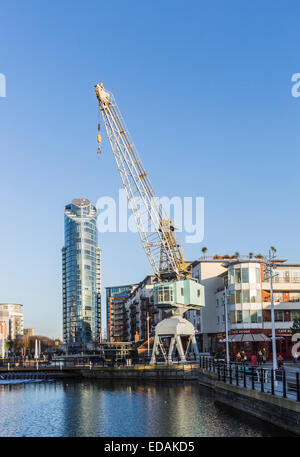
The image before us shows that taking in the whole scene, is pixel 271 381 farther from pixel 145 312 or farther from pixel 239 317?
pixel 145 312

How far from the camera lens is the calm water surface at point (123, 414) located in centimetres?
3356

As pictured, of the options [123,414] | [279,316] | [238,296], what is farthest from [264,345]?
[123,414]

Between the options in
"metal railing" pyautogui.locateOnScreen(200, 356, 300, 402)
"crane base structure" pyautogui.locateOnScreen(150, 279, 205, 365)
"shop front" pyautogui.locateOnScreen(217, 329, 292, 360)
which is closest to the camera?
"metal railing" pyautogui.locateOnScreen(200, 356, 300, 402)

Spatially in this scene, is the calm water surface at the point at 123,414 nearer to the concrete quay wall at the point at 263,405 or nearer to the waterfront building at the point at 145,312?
the concrete quay wall at the point at 263,405

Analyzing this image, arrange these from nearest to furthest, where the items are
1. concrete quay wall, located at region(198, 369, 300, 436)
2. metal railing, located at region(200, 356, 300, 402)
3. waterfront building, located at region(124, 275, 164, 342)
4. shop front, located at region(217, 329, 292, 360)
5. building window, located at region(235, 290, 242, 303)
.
A: concrete quay wall, located at region(198, 369, 300, 436) < metal railing, located at region(200, 356, 300, 402) < shop front, located at region(217, 329, 292, 360) < building window, located at region(235, 290, 242, 303) < waterfront building, located at region(124, 275, 164, 342)

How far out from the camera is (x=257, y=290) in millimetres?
90312

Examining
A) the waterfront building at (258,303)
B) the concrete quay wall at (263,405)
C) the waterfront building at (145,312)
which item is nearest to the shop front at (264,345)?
the waterfront building at (258,303)

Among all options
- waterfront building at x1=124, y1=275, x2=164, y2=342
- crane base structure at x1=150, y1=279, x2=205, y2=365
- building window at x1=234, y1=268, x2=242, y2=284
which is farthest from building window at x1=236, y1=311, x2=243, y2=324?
waterfront building at x1=124, y1=275, x2=164, y2=342

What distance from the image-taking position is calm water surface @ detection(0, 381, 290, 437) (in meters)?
33.6

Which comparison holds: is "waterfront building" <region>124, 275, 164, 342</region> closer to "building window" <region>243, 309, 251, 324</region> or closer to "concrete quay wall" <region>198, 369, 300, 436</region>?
"building window" <region>243, 309, 251, 324</region>

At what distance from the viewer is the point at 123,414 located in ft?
135

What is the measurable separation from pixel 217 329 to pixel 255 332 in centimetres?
1615

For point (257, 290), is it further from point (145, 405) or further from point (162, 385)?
point (145, 405)
